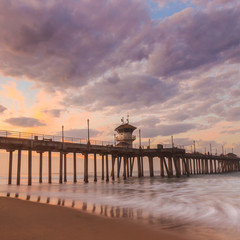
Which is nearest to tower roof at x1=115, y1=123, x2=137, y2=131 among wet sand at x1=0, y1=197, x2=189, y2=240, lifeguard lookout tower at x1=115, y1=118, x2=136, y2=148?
lifeguard lookout tower at x1=115, y1=118, x2=136, y2=148

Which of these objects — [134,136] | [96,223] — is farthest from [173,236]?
[134,136]

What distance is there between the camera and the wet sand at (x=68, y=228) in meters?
7.20

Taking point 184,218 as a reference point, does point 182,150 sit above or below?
above

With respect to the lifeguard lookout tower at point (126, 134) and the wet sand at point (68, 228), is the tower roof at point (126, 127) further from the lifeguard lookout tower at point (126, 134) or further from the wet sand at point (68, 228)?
the wet sand at point (68, 228)

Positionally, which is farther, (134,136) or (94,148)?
(134,136)

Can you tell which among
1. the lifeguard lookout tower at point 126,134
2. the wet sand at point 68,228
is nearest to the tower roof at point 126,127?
the lifeguard lookout tower at point 126,134

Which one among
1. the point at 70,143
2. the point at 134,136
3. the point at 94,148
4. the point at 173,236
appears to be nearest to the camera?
the point at 173,236

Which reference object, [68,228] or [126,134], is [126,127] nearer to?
[126,134]

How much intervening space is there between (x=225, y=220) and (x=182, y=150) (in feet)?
127

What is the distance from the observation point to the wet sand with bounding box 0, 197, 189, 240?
720 centimetres

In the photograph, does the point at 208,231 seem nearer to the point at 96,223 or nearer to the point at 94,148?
the point at 96,223

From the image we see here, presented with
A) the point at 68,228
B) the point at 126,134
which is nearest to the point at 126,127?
the point at 126,134

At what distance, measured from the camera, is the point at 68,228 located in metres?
8.23

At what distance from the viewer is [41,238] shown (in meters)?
6.86
